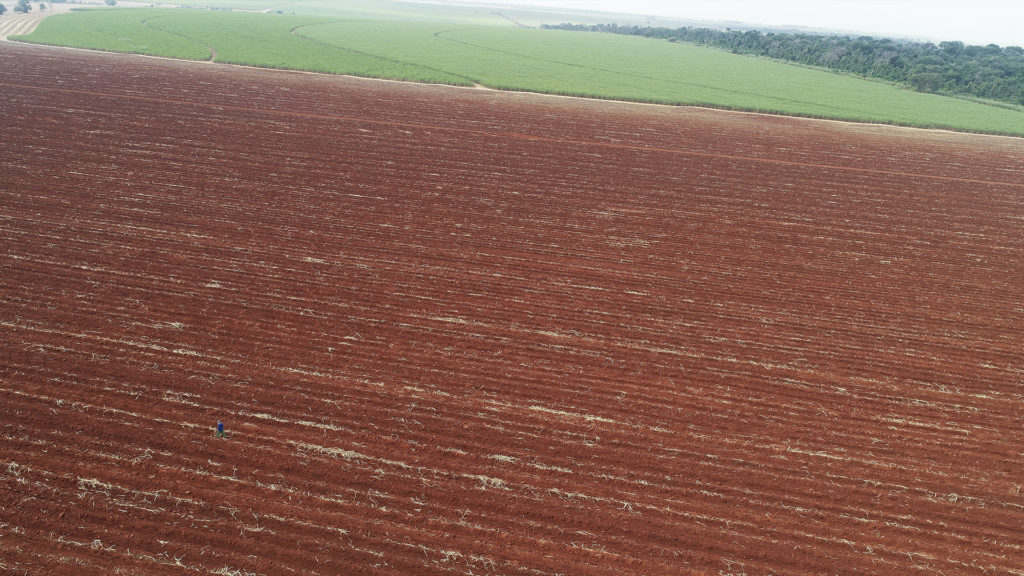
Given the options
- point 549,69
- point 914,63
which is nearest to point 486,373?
point 549,69

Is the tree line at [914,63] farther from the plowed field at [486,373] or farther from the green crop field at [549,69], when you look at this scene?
the plowed field at [486,373]

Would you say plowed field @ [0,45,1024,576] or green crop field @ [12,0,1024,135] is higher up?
green crop field @ [12,0,1024,135]

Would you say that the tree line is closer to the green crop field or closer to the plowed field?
the green crop field

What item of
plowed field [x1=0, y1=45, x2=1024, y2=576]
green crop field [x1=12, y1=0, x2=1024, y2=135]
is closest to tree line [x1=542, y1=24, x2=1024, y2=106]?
green crop field [x1=12, y1=0, x2=1024, y2=135]

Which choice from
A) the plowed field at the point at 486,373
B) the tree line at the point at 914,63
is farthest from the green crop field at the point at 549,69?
the plowed field at the point at 486,373

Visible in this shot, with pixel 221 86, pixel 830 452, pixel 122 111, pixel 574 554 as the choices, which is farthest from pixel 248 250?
pixel 221 86

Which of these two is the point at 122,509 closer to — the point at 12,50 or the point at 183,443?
the point at 183,443

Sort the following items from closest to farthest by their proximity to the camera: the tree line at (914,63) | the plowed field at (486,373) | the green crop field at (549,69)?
the plowed field at (486,373)
the green crop field at (549,69)
the tree line at (914,63)

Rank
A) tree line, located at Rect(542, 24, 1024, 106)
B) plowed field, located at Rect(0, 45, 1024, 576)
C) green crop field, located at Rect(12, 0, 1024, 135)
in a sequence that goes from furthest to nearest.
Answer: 1. tree line, located at Rect(542, 24, 1024, 106)
2. green crop field, located at Rect(12, 0, 1024, 135)
3. plowed field, located at Rect(0, 45, 1024, 576)
